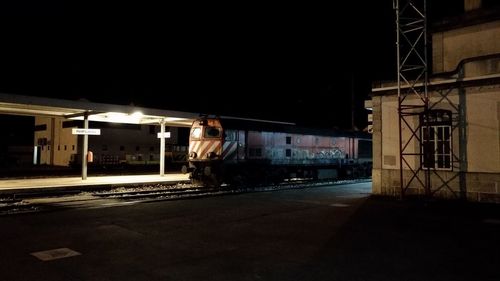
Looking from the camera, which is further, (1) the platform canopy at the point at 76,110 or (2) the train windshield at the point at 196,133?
(2) the train windshield at the point at 196,133

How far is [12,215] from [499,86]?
48.5 feet

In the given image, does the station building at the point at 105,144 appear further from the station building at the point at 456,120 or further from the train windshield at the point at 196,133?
the station building at the point at 456,120

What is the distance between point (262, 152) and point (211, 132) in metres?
3.16

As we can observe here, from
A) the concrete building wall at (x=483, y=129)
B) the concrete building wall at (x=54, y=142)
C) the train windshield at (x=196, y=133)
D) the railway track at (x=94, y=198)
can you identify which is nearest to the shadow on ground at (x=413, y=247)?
the concrete building wall at (x=483, y=129)

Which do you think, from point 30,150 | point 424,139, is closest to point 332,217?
point 424,139

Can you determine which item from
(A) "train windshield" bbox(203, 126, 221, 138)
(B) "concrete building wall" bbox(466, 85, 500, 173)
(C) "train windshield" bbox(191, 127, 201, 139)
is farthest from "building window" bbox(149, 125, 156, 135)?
(B) "concrete building wall" bbox(466, 85, 500, 173)

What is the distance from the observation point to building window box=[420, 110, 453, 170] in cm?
1354

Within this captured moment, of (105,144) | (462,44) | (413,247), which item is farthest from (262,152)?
(105,144)

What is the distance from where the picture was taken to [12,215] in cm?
1089

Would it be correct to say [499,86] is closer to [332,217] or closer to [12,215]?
[332,217]

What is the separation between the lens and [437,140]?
1398 cm

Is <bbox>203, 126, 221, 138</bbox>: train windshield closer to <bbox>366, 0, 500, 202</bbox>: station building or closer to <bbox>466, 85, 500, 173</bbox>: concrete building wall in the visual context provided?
<bbox>366, 0, 500, 202</bbox>: station building

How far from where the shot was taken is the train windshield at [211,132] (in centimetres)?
1831

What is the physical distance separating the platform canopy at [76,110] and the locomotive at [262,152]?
307 cm
